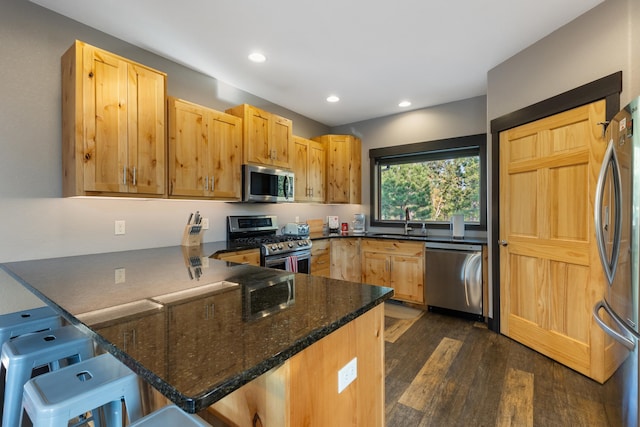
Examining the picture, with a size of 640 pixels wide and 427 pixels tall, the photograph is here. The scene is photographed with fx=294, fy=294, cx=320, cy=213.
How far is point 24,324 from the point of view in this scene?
155 centimetres

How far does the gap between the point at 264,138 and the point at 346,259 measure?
198 centimetres

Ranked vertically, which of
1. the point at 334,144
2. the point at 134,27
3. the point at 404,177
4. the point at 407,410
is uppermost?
the point at 134,27

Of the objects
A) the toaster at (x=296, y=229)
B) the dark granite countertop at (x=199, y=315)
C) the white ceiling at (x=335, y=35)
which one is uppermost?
the white ceiling at (x=335, y=35)

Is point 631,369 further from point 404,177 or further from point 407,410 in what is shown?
point 404,177

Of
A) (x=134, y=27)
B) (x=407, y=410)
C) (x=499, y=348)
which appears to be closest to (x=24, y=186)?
(x=134, y=27)

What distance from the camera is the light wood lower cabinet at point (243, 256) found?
2599 millimetres

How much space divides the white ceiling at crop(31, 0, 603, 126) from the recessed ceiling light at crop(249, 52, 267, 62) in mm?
58

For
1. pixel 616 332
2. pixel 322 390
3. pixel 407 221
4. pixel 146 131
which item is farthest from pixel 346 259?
pixel 322 390

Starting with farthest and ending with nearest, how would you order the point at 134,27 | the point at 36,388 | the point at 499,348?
the point at 499,348
the point at 134,27
the point at 36,388

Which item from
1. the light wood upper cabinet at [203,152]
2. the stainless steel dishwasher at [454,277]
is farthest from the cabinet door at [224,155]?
the stainless steel dishwasher at [454,277]

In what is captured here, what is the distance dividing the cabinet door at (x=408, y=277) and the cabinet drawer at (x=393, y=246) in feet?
0.25

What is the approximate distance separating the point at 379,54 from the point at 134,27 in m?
2.05

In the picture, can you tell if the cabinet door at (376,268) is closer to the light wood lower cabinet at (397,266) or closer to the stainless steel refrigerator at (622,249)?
the light wood lower cabinet at (397,266)

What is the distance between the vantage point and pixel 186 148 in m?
2.63
